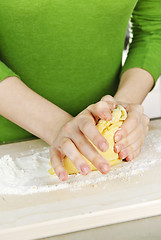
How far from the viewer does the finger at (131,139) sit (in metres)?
0.82

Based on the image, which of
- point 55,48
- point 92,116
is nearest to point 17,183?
point 92,116

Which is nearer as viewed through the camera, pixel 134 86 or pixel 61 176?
pixel 61 176

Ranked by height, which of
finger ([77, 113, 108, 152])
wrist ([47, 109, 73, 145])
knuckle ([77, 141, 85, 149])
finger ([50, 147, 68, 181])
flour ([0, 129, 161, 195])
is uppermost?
finger ([77, 113, 108, 152])

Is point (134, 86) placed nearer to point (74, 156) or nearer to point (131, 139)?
point (131, 139)

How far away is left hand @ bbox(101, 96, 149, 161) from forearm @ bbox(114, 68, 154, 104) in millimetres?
118

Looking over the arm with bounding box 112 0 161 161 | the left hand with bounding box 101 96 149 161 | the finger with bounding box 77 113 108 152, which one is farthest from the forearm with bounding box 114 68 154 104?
Answer: the finger with bounding box 77 113 108 152

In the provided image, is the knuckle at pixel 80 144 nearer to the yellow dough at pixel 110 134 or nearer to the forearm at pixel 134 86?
the yellow dough at pixel 110 134

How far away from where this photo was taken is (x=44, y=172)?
81 cm

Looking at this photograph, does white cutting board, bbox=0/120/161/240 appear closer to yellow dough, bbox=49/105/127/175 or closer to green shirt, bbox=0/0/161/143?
yellow dough, bbox=49/105/127/175

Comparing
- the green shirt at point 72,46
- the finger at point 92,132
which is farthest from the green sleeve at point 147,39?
the finger at point 92,132

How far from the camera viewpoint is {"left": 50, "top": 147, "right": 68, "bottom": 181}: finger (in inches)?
28.8

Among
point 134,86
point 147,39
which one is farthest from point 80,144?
point 147,39

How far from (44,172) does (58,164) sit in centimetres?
7

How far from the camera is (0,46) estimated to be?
1.03m
